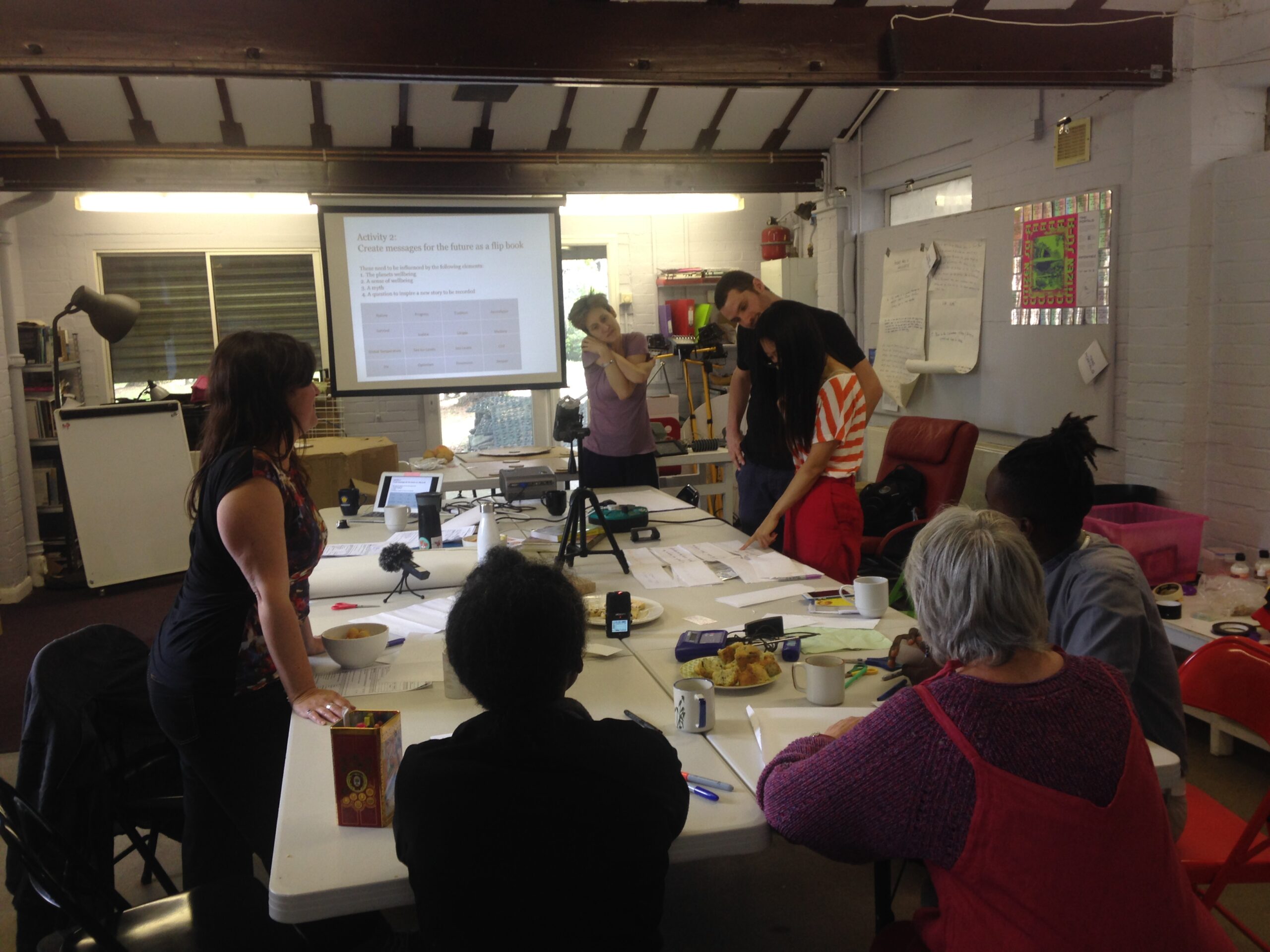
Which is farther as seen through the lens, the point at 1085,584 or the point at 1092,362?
the point at 1092,362

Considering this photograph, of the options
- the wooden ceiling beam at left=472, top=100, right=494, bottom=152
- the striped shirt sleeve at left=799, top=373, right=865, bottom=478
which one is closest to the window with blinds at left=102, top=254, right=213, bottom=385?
the wooden ceiling beam at left=472, top=100, right=494, bottom=152

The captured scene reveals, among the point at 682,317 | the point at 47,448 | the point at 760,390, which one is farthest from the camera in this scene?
the point at 682,317

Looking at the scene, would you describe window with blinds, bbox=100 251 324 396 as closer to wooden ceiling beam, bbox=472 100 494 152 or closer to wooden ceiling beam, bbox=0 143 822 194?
wooden ceiling beam, bbox=0 143 822 194

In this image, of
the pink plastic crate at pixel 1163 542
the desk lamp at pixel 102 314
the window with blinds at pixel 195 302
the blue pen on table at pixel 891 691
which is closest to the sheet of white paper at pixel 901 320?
the pink plastic crate at pixel 1163 542

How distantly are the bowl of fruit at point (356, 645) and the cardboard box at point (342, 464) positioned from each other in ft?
9.87

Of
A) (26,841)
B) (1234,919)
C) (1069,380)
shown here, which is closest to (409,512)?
(26,841)

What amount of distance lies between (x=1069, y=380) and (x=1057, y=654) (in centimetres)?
364

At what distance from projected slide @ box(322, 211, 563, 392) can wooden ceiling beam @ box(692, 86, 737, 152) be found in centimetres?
137

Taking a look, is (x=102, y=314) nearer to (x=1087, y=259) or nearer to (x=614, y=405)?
(x=614, y=405)

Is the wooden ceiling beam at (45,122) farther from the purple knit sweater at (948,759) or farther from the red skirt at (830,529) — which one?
the purple knit sweater at (948,759)

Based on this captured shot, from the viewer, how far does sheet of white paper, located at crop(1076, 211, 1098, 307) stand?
14.1 ft

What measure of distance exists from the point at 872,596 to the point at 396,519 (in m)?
1.82

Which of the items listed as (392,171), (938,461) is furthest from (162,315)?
(938,461)

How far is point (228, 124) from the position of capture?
5.62 metres
